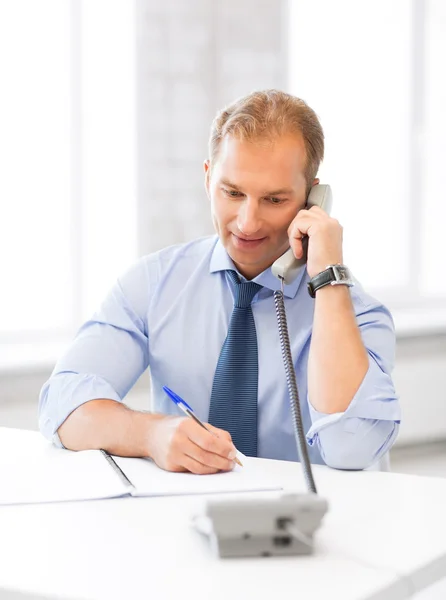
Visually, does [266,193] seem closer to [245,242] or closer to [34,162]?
[245,242]

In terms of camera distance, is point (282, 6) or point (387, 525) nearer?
point (387, 525)

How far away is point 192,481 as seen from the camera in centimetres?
132

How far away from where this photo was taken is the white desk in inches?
34.4

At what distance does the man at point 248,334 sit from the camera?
158 cm

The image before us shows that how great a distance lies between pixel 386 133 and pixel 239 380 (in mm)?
2585

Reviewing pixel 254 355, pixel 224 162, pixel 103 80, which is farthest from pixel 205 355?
pixel 103 80

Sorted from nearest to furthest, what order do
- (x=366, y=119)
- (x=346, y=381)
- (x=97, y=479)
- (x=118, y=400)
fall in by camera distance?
(x=97, y=479) → (x=346, y=381) → (x=118, y=400) → (x=366, y=119)

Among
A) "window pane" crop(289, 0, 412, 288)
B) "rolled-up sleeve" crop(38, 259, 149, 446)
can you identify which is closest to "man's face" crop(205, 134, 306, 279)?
"rolled-up sleeve" crop(38, 259, 149, 446)

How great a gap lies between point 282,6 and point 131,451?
2341 millimetres

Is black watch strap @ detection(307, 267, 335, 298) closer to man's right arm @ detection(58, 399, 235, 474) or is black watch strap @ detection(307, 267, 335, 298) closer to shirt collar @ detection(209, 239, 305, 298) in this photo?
shirt collar @ detection(209, 239, 305, 298)

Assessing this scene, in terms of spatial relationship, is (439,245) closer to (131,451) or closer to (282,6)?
(282,6)

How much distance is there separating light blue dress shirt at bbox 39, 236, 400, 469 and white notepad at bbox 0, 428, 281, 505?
175 millimetres

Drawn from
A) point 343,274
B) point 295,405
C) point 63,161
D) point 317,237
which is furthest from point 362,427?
point 63,161

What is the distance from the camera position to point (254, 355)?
1803 millimetres
